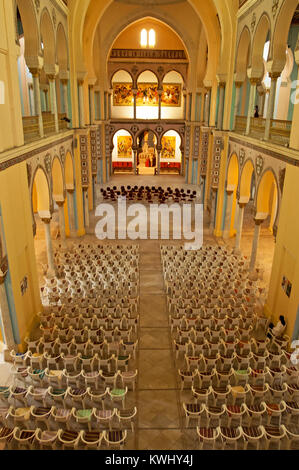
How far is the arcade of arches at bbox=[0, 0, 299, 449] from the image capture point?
968 cm

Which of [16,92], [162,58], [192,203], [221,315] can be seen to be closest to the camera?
[16,92]

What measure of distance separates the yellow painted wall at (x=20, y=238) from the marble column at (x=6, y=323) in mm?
321

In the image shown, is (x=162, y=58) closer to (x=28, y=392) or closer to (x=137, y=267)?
(x=137, y=267)

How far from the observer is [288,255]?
11.1 m

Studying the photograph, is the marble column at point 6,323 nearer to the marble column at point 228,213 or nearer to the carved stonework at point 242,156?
the carved stonework at point 242,156

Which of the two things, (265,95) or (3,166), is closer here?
(3,166)

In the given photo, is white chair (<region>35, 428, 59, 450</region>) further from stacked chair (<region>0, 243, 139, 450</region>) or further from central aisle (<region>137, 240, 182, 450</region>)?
central aisle (<region>137, 240, 182, 450</region>)

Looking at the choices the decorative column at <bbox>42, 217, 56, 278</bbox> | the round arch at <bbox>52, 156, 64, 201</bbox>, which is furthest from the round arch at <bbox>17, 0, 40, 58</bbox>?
the decorative column at <bbox>42, 217, 56, 278</bbox>

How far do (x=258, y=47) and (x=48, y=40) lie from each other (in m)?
8.01

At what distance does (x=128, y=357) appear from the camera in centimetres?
969

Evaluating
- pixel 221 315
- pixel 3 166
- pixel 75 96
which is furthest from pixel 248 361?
pixel 75 96

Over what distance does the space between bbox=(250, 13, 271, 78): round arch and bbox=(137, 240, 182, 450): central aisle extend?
9.16 m

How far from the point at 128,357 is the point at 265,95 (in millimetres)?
20815

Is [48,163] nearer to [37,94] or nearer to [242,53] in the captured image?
[37,94]
